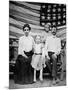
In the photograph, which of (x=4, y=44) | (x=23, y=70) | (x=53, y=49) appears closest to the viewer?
(x=4, y=44)

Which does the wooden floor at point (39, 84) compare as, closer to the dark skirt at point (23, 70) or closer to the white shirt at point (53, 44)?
the dark skirt at point (23, 70)

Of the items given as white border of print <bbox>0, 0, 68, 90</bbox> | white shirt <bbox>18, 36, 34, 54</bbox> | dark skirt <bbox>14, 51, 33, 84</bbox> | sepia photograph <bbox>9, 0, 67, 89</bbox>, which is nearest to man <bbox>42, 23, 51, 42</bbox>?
sepia photograph <bbox>9, 0, 67, 89</bbox>

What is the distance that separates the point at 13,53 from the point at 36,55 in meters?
0.29

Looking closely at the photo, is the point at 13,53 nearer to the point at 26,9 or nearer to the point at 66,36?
the point at 26,9

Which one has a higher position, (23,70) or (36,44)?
(36,44)

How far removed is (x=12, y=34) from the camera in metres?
2.21

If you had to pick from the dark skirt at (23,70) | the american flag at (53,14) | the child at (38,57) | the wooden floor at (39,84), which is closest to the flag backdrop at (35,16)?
the american flag at (53,14)

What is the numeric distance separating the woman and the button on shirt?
0.70 ft

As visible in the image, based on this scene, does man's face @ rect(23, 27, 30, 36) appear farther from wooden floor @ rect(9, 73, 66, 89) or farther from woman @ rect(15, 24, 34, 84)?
wooden floor @ rect(9, 73, 66, 89)

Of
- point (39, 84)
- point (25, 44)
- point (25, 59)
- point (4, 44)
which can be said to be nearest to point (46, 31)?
point (25, 44)

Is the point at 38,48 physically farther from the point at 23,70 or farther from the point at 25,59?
the point at 23,70

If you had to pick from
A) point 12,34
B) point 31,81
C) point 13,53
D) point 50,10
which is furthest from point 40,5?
point 31,81

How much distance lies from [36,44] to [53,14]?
455mm

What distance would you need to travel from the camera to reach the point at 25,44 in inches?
88.7
